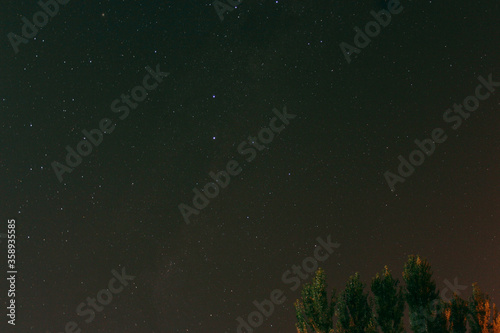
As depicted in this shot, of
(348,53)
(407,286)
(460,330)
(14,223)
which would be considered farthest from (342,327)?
(14,223)

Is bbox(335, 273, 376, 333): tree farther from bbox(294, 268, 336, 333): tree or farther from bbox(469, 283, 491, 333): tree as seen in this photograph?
bbox(469, 283, 491, 333): tree

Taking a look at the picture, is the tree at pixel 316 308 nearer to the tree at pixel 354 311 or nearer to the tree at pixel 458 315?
the tree at pixel 354 311

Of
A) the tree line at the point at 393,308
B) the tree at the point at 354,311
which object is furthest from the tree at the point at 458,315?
the tree at the point at 354,311

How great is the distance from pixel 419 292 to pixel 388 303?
741mm

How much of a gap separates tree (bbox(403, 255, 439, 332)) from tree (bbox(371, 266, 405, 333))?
0.22 m

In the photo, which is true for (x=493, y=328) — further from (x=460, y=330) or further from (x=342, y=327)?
(x=342, y=327)

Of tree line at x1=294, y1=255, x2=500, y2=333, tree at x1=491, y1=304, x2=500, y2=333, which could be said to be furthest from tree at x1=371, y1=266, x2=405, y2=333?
tree at x1=491, y1=304, x2=500, y2=333

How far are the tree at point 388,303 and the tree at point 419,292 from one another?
0.22 meters

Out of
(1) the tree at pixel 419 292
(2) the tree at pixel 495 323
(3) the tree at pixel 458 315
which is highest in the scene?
(1) the tree at pixel 419 292

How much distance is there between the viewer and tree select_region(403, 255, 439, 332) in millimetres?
12742

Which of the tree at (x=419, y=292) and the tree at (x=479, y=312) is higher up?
the tree at (x=419, y=292)

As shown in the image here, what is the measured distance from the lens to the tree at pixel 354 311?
41.4ft

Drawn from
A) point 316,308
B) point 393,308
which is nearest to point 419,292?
point 393,308

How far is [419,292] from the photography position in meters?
12.9
